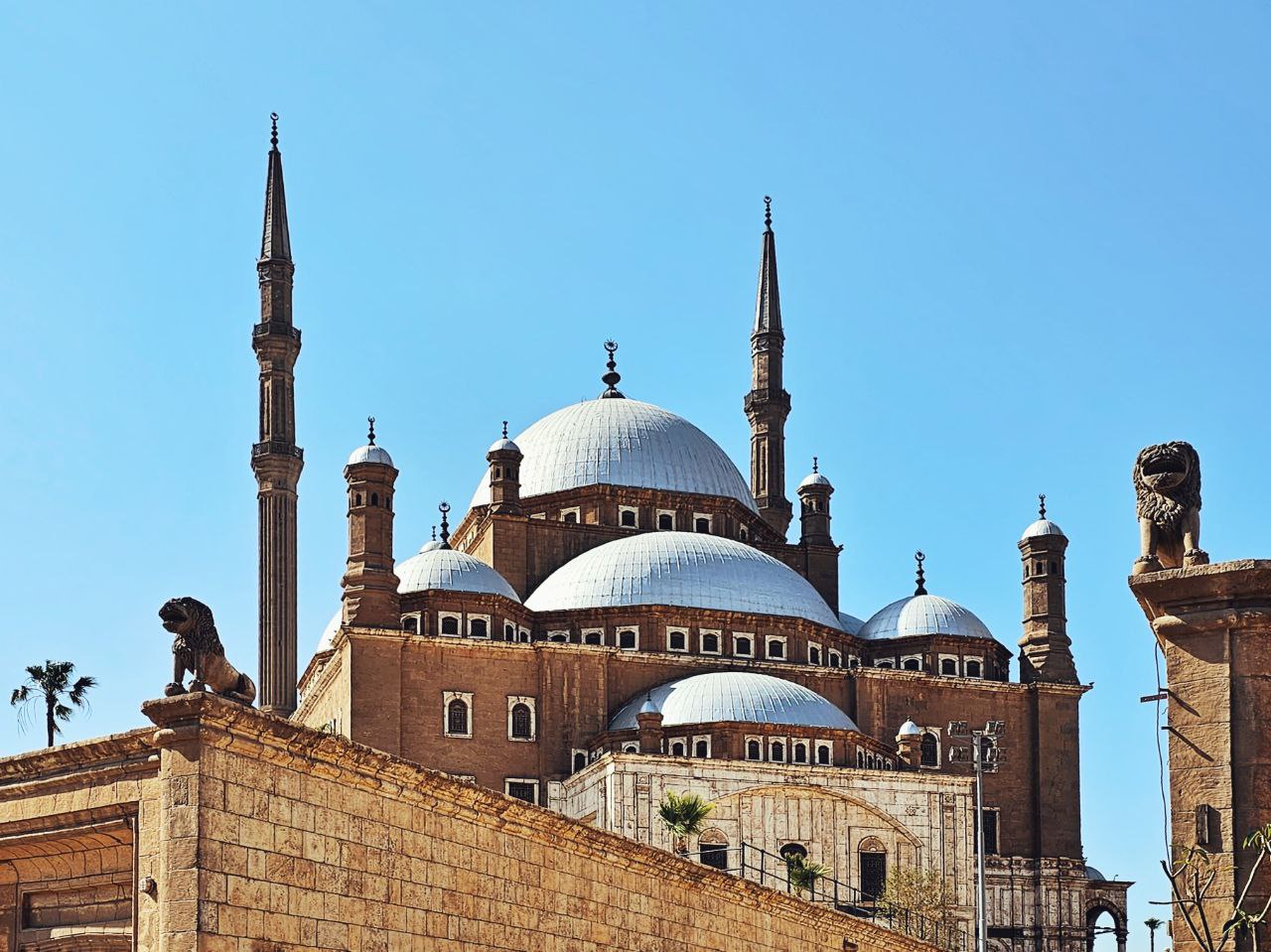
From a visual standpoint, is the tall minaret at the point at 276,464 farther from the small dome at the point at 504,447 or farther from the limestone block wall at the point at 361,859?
the limestone block wall at the point at 361,859

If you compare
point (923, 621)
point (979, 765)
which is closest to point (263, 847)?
point (979, 765)

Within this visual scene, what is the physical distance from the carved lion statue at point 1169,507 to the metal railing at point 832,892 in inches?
1221

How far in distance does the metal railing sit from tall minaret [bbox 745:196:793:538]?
16429 millimetres

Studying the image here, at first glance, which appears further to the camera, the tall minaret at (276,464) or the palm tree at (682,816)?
the tall minaret at (276,464)

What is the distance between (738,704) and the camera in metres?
42.6

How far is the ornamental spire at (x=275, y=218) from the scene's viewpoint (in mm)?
48594

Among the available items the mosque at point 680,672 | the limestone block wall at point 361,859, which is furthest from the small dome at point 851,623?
the limestone block wall at point 361,859

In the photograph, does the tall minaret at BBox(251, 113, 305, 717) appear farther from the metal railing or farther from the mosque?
the metal railing

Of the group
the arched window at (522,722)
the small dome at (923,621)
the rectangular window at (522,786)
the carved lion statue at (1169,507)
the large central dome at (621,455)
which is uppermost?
the large central dome at (621,455)

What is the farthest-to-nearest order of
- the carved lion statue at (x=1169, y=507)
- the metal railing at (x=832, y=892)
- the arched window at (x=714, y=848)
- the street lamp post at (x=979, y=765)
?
the arched window at (x=714, y=848) < the metal railing at (x=832, y=892) < the street lamp post at (x=979, y=765) < the carved lion statue at (x=1169, y=507)

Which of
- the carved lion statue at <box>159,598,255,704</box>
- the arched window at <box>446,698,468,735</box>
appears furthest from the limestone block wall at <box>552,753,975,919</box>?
the carved lion statue at <box>159,598,255,704</box>

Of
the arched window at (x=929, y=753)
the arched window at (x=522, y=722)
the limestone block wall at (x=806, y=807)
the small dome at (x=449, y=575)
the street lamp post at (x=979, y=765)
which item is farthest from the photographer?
the arched window at (x=929, y=753)

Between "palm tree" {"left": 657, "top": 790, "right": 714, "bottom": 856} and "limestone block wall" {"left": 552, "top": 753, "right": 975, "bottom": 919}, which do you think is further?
"limestone block wall" {"left": 552, "top": 753, "right": 975, "bottom": 919}

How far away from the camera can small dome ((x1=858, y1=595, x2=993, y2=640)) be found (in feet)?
163
